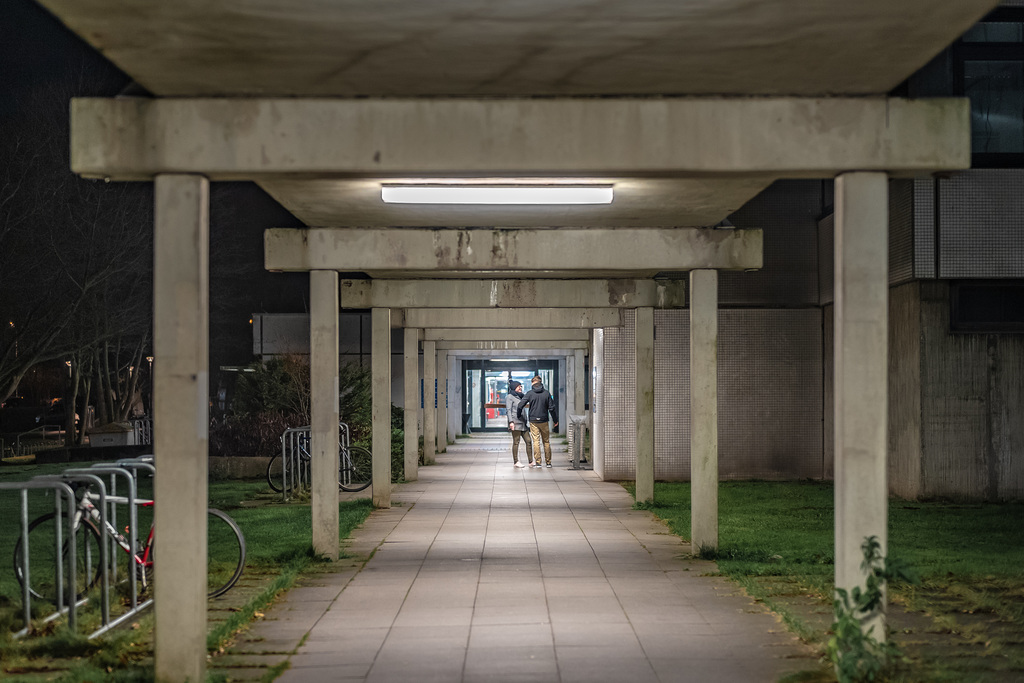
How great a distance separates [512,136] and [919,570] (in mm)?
5654

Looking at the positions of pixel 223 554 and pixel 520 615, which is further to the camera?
pixel 223 554

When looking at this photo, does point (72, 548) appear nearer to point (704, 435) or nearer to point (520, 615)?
point (520, 615)

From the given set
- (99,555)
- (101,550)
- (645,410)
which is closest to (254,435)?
(645,410)

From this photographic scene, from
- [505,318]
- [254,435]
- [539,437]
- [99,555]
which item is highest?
[505,318]

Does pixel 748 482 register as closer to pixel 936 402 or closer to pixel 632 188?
pixel 936 402

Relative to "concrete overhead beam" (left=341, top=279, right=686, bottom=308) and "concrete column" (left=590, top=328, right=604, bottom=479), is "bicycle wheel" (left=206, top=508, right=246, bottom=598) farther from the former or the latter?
"concrete column" (left=590, top=328, right=604, bottom=479)

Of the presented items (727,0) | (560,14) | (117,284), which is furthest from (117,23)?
(117,284)

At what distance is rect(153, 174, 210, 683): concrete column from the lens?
5.82 metres

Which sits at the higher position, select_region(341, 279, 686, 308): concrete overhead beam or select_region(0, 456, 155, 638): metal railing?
select_region(341, 279, 686, 308): concrete overhead beam

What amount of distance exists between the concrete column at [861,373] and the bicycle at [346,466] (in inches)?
467

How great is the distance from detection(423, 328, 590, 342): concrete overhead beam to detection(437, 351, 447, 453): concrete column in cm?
390

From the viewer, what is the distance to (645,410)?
1553cm

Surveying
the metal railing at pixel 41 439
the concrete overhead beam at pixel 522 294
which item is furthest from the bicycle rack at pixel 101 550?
the metal railing at pixel 41 439

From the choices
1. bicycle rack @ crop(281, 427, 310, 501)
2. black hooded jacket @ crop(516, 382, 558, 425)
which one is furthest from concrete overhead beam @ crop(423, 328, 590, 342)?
bicycle rack @ crop(281, 427, 310, 501)
